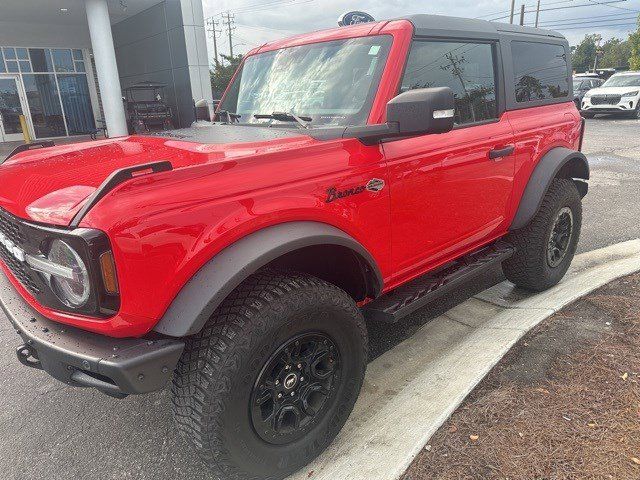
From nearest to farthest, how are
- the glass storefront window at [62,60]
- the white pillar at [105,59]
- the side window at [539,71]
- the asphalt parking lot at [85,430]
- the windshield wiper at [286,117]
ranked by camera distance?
1. the asphalt parking lot at [85,430]
2. the windshield wiper at [286,117]
3. the side window at [539,71]
4. the white pillar at [105,59]
5. the glass storefront window at [62,60]

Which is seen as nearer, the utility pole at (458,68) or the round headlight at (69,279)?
the round headlight at (69,279)

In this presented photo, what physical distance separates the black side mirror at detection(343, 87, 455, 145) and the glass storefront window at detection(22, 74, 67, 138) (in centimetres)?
2115

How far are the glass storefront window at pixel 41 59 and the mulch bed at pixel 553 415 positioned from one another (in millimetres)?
21777

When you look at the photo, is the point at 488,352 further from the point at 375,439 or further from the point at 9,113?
the point at 9,113

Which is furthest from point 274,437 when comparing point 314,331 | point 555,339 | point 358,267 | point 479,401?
point 555,339

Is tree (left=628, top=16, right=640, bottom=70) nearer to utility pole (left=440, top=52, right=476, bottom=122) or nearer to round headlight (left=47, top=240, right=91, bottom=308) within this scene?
utility pole (left=440, top=52, right=476, bottom=122)

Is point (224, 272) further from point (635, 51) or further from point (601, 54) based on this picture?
point (601, 54)

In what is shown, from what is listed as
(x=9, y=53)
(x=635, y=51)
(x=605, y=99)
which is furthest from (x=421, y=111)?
(x=635, y=51)

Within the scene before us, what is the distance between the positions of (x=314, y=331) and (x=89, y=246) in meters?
0.97

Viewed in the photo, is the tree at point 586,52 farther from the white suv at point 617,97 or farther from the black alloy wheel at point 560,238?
the black alloy wheel at point 560,238

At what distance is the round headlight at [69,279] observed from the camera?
1693mm

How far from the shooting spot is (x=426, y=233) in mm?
2740

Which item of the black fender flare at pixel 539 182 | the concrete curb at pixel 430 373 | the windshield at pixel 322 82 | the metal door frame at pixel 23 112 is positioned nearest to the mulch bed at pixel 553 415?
the concrete curb at pixel 430 373

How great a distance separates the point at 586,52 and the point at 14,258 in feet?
345
